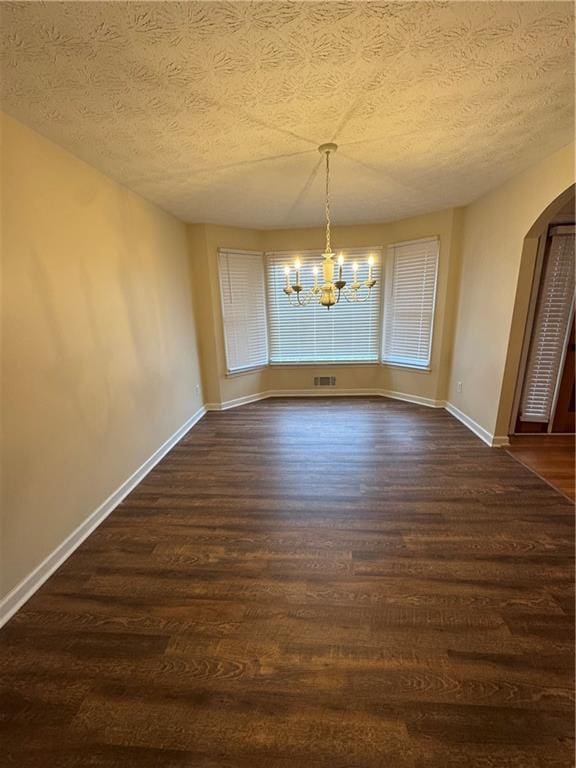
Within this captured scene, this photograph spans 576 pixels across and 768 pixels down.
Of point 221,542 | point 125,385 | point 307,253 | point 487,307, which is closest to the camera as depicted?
point 221,542

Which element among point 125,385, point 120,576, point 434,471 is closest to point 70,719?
point 120,576

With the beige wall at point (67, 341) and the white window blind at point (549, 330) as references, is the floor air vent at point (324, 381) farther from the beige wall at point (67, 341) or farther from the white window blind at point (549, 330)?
the beige wall at point (67, 341)

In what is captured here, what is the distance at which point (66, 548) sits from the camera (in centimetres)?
199

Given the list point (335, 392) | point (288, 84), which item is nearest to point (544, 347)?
point (335, 392)

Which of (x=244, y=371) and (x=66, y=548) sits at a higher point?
(x=244, y=371)

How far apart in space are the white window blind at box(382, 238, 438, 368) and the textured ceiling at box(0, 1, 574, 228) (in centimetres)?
153

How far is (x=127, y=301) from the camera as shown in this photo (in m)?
2.69

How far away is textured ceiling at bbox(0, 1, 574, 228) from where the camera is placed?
1143 mm

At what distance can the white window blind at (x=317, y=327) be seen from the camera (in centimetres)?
464

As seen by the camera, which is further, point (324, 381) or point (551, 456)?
point (324, 381)

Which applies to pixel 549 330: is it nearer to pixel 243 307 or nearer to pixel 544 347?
pixel 544 347

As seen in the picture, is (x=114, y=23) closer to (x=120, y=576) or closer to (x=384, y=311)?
(x=120, y=576)

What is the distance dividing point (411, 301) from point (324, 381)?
172 cm

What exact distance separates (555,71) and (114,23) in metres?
1.92
